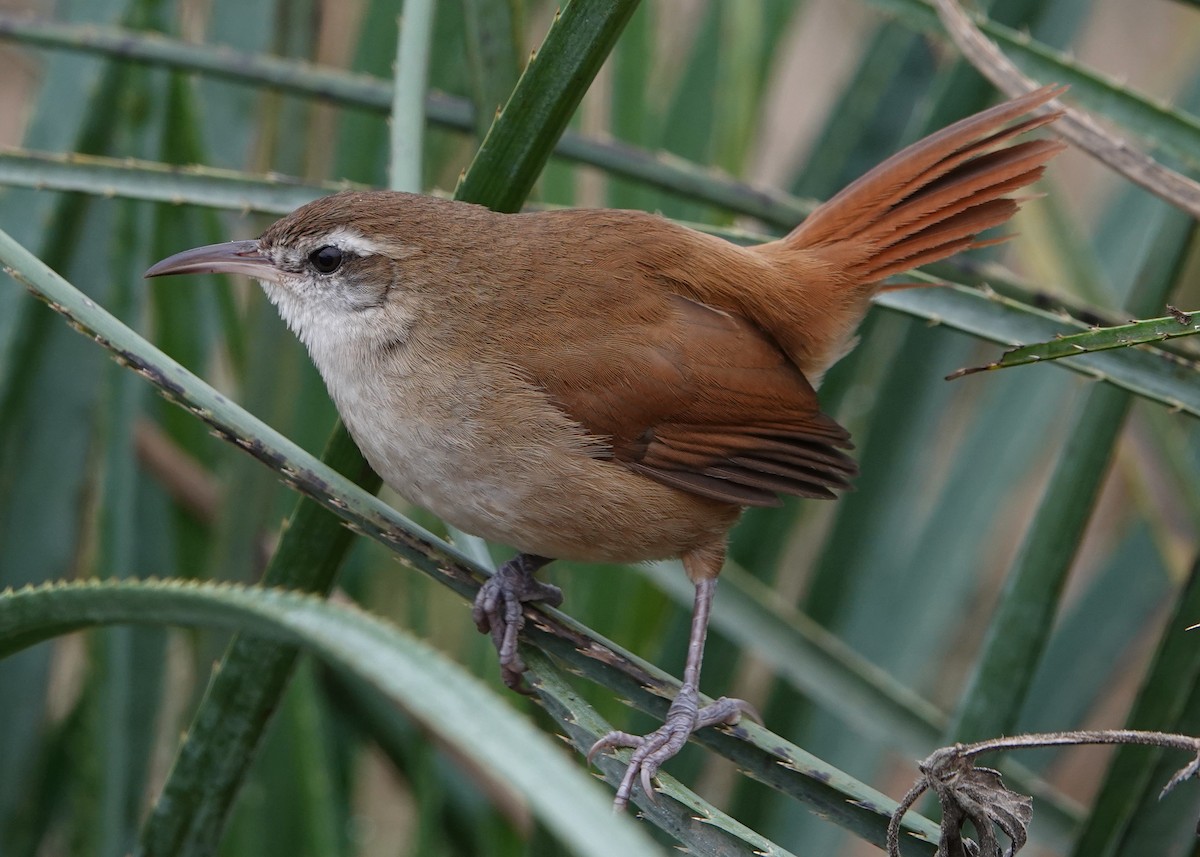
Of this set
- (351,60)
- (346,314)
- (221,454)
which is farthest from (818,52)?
(346,314)

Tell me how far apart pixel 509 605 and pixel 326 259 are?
27.4 inches

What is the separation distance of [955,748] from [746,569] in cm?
170

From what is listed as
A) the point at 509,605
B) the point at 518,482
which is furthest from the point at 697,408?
the point at 509,605

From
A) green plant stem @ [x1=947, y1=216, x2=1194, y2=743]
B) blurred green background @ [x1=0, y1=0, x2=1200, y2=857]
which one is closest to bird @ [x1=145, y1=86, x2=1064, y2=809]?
blurred green background @ [x1=0, y1=0, x2=1200, y2=857]


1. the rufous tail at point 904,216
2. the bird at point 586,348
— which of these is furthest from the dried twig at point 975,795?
the rufous tail at point 904,216

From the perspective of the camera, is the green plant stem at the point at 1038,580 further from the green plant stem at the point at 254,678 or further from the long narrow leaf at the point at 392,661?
the long narrow leaf at the point at 392,661

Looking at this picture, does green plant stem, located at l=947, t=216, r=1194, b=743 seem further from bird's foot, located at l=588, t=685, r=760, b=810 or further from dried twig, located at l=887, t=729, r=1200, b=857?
dried twig, located at l=887, t=729, r=1200, b=857

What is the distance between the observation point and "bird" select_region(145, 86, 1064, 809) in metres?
1.92

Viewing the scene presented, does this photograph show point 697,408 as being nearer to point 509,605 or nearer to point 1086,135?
point 509,605

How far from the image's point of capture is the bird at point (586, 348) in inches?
75.6

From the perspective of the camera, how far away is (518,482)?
191 centimetres

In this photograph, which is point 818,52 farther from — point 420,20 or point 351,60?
point 420,20

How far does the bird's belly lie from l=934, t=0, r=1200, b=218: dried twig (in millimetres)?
805

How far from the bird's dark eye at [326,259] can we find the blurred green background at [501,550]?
0.15m
